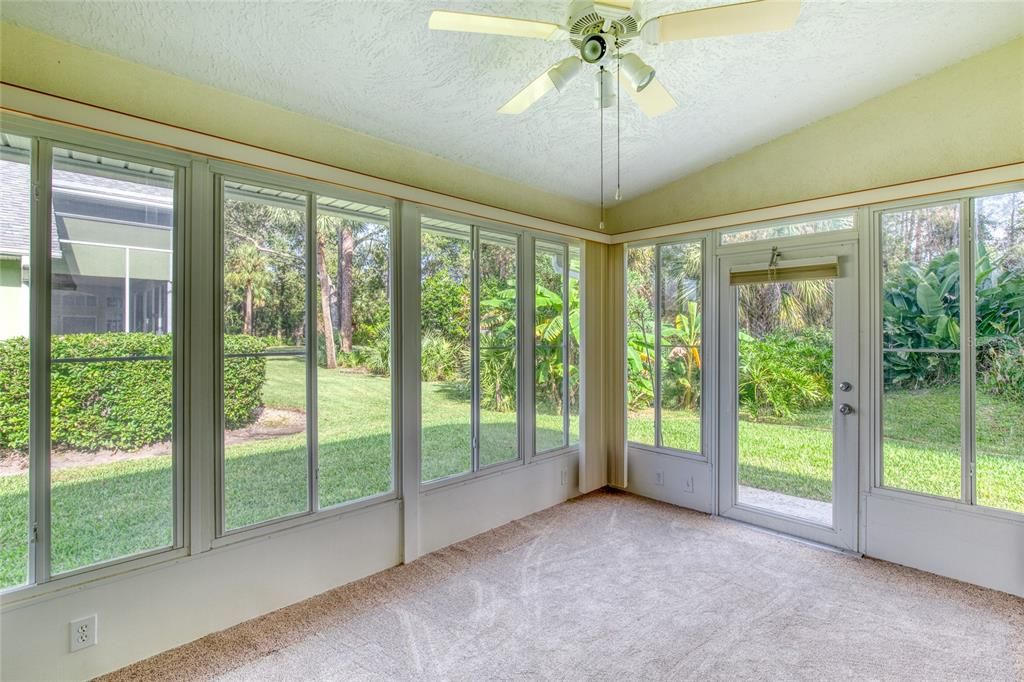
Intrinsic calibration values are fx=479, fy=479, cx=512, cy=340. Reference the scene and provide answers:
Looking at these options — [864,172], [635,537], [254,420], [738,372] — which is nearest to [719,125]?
[864,172]

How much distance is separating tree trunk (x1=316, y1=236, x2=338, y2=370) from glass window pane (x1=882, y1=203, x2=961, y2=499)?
344 cm

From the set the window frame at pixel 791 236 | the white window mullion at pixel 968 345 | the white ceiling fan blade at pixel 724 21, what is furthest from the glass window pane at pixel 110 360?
the white window mullion at pixel 968 345

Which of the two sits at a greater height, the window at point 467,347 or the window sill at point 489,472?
the window at point 467,347

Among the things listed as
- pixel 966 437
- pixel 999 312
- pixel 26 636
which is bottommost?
pixel 26 636

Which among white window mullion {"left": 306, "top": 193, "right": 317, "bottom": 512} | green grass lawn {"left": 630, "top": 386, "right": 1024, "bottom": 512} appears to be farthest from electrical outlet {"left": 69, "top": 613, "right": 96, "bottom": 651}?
green grass lawn {"left": 630, "top": 386, "right": 1024, "bottom": 512}

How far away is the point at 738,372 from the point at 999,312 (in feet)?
4.84

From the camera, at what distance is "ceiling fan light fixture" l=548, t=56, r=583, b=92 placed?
1.82 m

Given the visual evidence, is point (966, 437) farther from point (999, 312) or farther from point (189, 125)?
point (189, 125)

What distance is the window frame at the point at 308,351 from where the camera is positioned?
2.33 metres

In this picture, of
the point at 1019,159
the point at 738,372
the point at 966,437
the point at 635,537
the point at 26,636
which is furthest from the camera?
the point at 738,372

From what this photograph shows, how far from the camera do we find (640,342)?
13.9 feet

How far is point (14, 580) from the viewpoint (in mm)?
1868

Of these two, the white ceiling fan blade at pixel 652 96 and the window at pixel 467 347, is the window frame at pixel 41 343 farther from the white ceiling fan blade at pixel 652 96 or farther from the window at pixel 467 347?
the white ceiling fan blade at pixel 652 96

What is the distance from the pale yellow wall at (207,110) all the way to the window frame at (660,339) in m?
1.57
